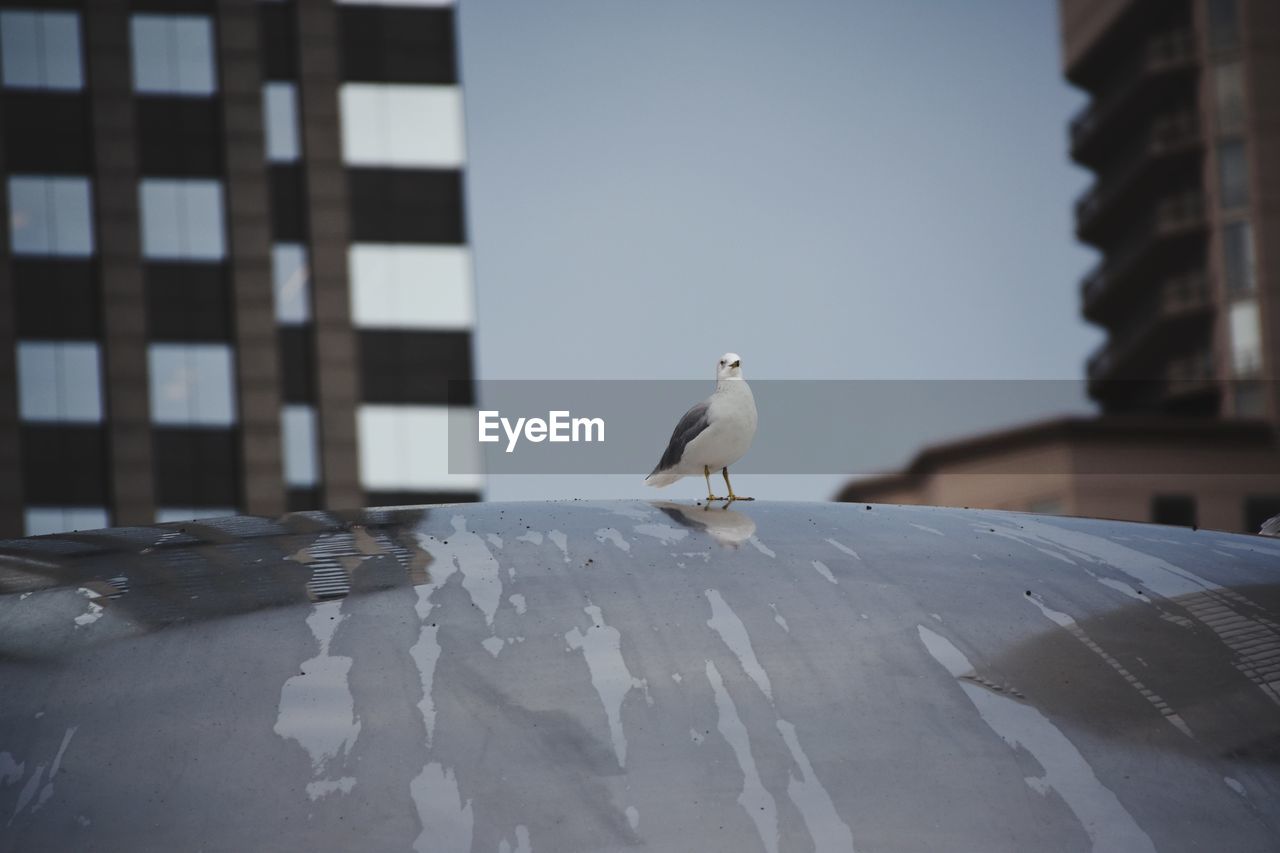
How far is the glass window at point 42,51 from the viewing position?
32656 millimetres

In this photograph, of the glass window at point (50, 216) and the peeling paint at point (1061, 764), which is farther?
the glass window at point (50, 216)

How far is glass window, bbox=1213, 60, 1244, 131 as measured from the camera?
5906cm

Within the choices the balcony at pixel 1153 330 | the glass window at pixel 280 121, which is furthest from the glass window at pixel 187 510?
the balcony at pixel 1153 330

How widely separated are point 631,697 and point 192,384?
31.3m

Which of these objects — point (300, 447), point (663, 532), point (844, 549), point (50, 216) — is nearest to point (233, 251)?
point (50, 216)

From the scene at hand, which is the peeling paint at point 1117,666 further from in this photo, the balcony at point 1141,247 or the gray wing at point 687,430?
the balcony at point 1141,247

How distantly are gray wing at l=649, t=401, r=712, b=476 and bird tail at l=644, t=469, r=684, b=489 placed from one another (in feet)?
0.24

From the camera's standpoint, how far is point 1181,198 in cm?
6316

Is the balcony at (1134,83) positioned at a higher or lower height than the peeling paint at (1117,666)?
higher

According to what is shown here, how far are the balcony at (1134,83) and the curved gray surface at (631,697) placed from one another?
62493mm

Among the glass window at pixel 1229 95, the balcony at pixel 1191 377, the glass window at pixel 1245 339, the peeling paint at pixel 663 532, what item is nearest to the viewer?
the peeling paint at pixel 663 532

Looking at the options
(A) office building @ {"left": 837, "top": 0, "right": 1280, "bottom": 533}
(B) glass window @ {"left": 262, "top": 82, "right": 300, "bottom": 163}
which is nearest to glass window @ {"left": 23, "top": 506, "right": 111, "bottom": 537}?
(B) glass window @ {"left": 262, "top": 82, "right": 300, "bottom": 163}

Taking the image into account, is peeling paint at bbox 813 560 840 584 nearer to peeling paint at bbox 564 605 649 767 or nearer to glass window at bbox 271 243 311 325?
peeling paint at bbox 564 605 649 767

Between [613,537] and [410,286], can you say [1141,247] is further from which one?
[613,537]
